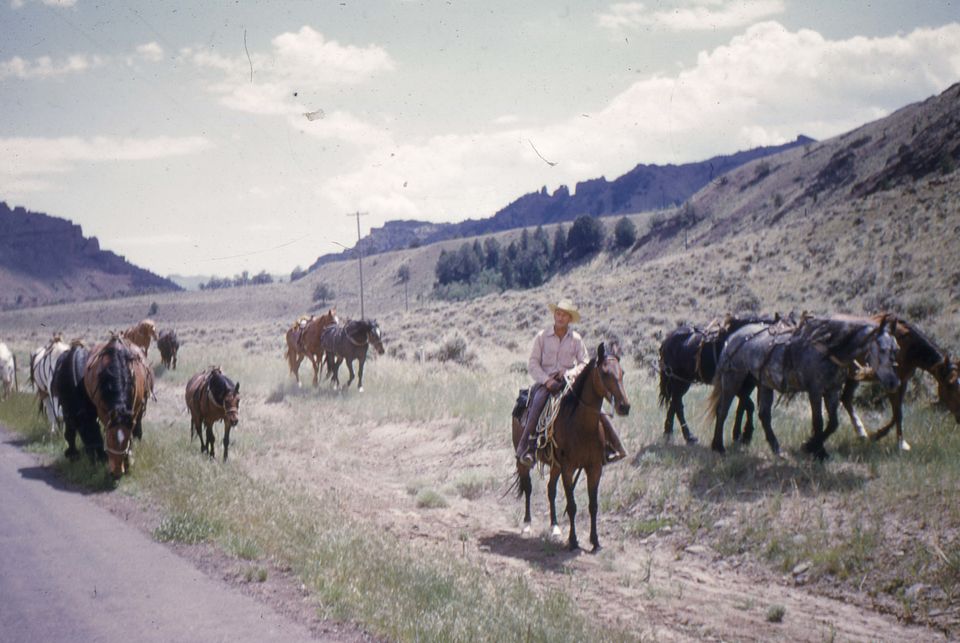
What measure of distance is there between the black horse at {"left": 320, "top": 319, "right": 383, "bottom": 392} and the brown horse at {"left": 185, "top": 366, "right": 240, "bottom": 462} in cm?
867

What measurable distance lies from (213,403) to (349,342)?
31.9 ft

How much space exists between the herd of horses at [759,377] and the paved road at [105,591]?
388cm

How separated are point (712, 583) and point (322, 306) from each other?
96402 mm

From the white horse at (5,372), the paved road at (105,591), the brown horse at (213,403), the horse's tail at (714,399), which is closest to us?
the paved road at (105,591)

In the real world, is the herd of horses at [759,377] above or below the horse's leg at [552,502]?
above

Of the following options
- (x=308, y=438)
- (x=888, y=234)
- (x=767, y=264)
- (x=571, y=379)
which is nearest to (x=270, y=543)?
(x=571, y=379)

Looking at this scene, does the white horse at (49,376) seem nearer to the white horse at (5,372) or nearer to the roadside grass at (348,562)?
the roadside grass at (348,562)

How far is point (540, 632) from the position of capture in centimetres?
499

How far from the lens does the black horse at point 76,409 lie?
32.8 feet

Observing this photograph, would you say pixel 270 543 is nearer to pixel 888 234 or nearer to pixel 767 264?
pixel 888 234

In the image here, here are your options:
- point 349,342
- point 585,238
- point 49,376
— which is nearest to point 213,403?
point 49,376

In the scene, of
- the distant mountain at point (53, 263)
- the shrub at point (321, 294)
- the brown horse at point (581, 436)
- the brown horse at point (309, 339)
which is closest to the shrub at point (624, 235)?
the shrub at point (321, 294)

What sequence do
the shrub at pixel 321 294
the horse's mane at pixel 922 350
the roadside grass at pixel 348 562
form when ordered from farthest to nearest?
the shrub at pixel 321 294 → the horse's mane at pixel 922 350 → the roadside grass at pixel 348 562

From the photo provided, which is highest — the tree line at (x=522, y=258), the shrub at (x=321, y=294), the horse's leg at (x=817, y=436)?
the tree line at (x=522, y=258)
